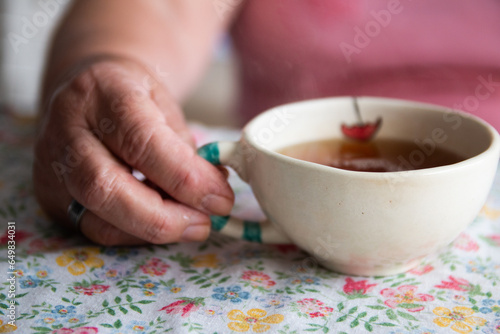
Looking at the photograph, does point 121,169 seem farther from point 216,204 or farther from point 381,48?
point 381,48

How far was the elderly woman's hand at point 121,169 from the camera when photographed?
482 mm

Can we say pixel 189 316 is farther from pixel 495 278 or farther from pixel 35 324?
pixel 495 278

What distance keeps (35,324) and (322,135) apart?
13.6 inches

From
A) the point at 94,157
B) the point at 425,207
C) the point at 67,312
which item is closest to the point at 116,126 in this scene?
the point at 94,157

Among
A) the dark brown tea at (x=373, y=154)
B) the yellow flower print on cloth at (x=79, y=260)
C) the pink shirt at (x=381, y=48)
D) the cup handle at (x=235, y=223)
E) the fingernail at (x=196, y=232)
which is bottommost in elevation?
the yellow flower print on cloth at (x=79, y=260)

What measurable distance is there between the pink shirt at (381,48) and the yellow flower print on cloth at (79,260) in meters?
0.55

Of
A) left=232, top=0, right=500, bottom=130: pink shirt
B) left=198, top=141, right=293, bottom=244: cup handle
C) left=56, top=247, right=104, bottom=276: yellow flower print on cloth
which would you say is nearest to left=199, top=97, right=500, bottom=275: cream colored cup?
left=198, top=141, right=293, bottom=244: cup handle

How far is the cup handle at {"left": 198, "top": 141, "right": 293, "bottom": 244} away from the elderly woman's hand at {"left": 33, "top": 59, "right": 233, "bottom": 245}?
11mm

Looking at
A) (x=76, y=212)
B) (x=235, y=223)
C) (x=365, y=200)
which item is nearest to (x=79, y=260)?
(x=76, y=212)

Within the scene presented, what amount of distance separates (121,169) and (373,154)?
10.5 inches

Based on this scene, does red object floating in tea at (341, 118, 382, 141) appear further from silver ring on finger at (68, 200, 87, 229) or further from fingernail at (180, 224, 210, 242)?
silver ring on finger at (68, 200, 87, 229)

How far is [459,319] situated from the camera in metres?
0.40

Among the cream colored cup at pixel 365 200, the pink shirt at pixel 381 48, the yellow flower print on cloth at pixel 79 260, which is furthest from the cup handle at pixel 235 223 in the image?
the pink shirt at pixel 381 48

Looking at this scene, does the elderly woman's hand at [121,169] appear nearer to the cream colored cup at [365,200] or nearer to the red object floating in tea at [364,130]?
the cream colored cup at [365,200]
